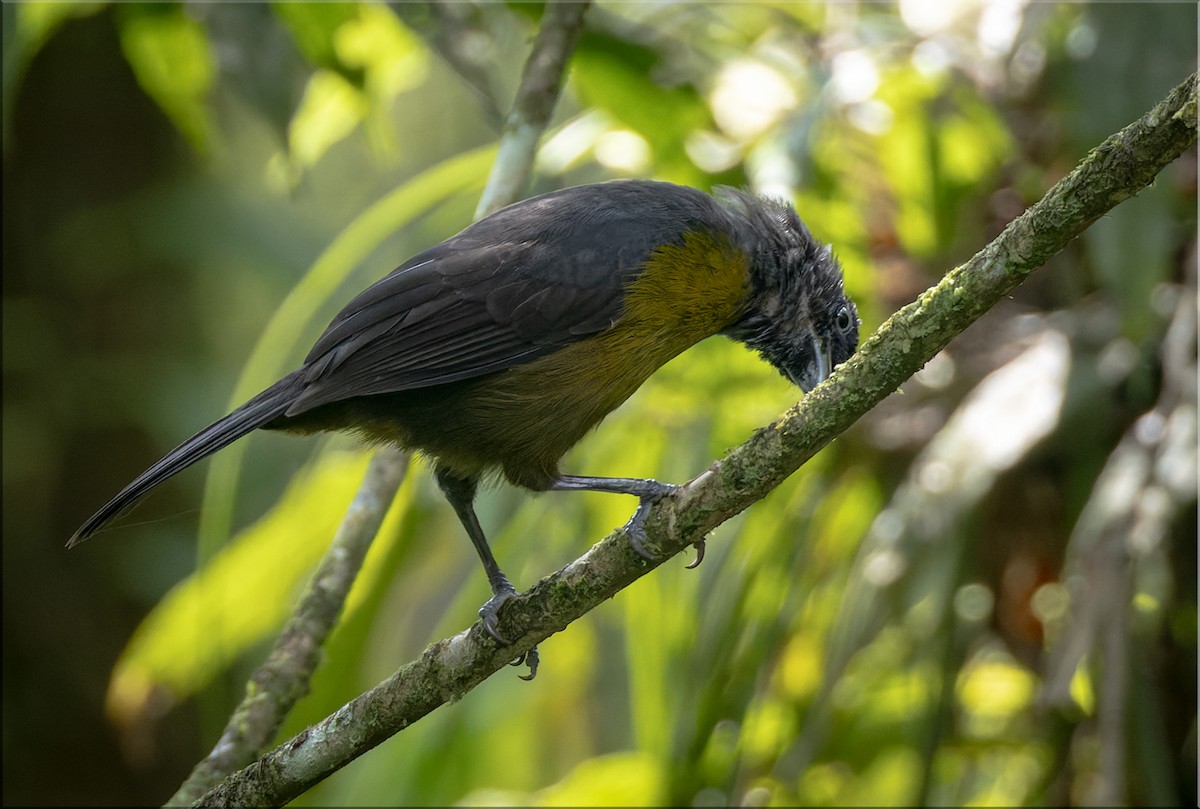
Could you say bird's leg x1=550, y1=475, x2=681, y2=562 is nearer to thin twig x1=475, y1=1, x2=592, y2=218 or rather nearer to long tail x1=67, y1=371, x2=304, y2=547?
long tail x1=67, y1=371, x2=304, y2=547

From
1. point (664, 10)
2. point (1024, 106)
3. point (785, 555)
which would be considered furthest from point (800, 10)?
point (785, 555)

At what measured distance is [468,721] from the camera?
3623mm

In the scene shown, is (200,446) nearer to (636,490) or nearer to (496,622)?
(496,622)

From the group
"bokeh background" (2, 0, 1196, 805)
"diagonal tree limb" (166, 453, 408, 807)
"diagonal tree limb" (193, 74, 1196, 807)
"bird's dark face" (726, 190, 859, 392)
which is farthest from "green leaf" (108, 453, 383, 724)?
"diagonal tree limb" (193, 74, 1196, 807)

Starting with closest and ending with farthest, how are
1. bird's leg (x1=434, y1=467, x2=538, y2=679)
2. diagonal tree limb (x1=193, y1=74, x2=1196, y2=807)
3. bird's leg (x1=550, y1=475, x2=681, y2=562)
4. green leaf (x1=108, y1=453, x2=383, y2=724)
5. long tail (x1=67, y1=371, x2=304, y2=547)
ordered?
diagonal tree limb (x1=193, y1=74, x2=1196, y2=807) → bird's leg (x1=550, y1=475, x2=681, y2=562) → long tail (x1=67, y1=371, x2=304, y2=547) → bird's leg (x1=434, y1=467, x2=538, y2=679) → green leaf (x1=108, y1=453, x2=383, y2=724)

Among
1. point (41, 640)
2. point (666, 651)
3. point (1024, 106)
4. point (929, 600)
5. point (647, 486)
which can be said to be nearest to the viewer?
point (647, 486)

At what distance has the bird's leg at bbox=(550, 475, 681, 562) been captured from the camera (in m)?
1.93

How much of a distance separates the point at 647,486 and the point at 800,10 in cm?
206

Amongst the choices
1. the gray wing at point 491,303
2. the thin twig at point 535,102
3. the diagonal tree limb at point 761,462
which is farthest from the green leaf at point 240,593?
the diagonal tree limb at point 761,462

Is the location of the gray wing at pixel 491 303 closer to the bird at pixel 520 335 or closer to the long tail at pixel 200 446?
the bird at pixel 520 335

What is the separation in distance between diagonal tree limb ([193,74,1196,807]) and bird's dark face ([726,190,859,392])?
1.28 m

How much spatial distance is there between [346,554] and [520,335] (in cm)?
67

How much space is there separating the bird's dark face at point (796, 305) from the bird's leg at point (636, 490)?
2.15ft

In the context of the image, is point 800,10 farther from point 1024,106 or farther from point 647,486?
point 647,486
